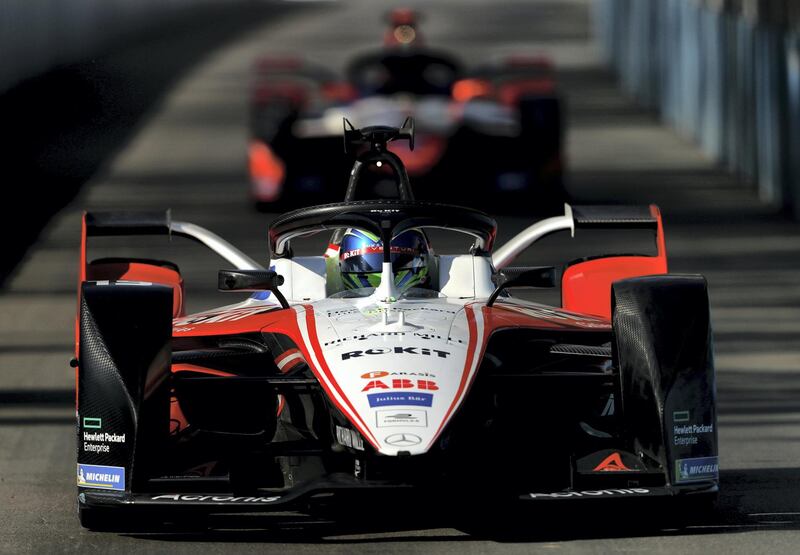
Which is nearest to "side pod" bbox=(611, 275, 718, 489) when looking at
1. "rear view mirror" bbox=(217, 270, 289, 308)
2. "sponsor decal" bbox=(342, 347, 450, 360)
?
"sponsor decal" bbox=(342, 347, 450, 360)

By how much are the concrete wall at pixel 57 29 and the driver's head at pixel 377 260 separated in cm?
2035

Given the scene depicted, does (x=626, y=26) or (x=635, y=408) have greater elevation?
(x=626, y=26)

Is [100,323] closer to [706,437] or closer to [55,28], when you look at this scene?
[706,437]

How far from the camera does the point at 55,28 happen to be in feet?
116

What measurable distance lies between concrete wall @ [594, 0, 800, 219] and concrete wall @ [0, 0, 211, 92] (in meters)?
9.61

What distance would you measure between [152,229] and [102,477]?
8.70ft

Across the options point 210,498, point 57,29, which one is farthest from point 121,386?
point 57,29

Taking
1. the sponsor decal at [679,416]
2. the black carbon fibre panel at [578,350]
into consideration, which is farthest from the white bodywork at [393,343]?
the sponsor decal at [679,416]

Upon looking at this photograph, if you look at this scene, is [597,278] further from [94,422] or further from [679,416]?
[94,422]

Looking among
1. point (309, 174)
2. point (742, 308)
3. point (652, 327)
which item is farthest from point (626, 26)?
point (652, 327)

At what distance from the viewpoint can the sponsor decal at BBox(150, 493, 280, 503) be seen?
743cm

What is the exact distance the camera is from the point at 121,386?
7.69 metres

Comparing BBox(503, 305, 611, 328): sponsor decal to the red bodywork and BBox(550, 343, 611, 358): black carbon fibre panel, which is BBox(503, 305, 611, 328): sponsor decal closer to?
BBox(550, 343, 611, 358): black carbon fibre panel

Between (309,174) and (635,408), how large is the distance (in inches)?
459
